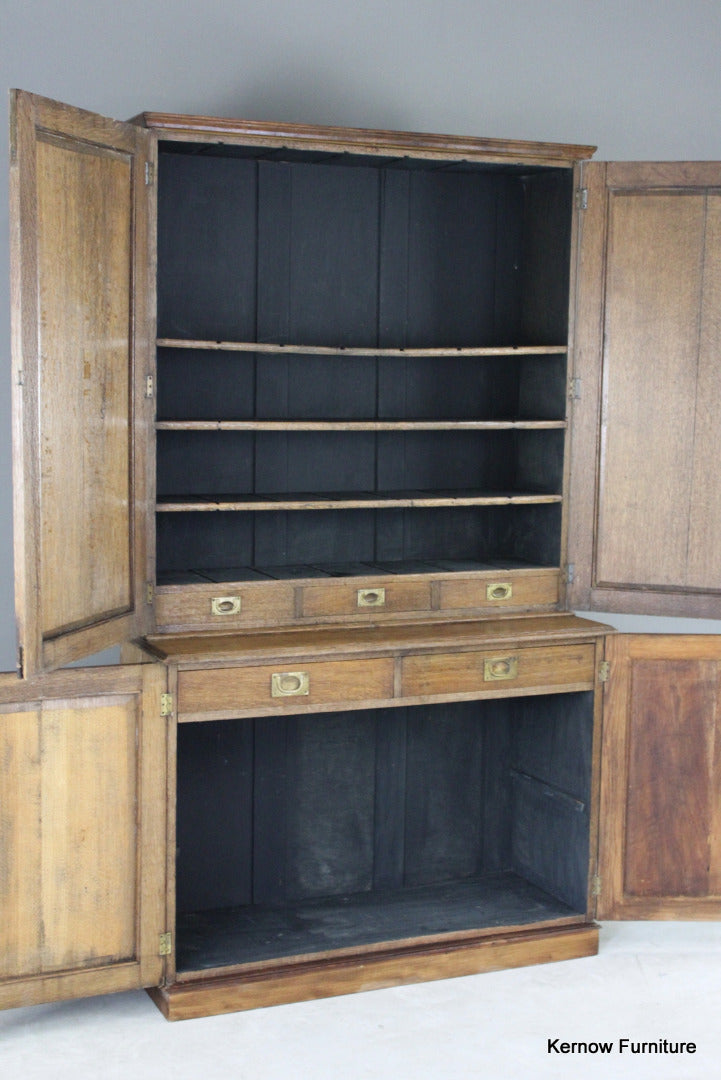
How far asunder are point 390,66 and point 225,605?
202 centimetres

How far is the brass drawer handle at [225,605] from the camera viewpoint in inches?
151

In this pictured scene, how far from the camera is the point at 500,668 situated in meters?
3.94

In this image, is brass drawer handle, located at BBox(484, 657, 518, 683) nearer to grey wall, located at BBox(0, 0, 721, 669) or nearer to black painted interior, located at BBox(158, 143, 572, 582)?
black painted interior, located at BBox(158, 143, 572, 582)

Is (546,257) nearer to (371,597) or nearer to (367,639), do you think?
(371,597)

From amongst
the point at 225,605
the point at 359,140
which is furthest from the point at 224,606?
the point at 359,140

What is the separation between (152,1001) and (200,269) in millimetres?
2111

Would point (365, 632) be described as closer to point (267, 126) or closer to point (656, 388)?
point (656, 388)

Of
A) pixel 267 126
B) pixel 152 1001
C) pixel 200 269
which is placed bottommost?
pixel 152 1001

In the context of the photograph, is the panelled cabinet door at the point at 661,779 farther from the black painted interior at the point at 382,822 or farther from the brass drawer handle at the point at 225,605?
the brass drawer handle at the point at 225,605

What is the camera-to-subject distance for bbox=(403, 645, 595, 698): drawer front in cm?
384

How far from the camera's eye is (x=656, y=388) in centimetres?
411

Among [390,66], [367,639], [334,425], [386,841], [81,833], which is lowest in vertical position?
[386,841]

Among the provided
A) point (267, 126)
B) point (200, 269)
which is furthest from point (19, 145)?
point (200, 269)

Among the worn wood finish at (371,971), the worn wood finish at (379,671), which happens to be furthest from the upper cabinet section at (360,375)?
the worn wood finish at (371,971)
